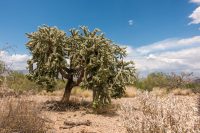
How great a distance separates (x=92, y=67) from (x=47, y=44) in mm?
2018

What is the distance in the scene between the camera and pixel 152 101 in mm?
7266

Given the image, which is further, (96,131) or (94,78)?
(94,78)

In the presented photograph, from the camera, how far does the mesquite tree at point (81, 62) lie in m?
12.9

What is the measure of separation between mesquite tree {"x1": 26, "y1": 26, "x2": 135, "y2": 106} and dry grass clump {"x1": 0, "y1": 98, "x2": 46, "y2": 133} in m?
4.61

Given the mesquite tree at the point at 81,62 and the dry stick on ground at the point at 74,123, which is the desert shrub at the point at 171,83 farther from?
the dry stick on ground at the point at 74,123

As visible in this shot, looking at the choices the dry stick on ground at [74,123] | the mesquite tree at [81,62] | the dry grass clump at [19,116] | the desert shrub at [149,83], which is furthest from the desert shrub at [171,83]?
the dry grass clump at [19,116]

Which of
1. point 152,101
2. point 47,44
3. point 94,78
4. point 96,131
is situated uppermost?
point 47,44

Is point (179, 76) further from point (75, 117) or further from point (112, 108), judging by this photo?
point (75, 117)

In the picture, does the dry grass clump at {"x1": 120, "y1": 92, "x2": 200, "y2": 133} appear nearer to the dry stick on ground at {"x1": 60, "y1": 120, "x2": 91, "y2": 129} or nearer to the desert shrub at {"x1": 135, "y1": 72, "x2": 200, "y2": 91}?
the dry stick on ground at {"x1": 60, "y1": 120, "x2": 91, "y2": 129}

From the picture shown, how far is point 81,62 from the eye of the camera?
43.6ft

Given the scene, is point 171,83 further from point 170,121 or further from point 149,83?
point 170,121

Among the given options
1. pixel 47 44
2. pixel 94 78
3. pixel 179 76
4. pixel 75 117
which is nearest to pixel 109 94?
pixel 94 78

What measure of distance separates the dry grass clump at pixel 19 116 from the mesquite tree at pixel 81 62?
15.1 ft

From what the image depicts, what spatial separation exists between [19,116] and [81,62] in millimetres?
5575
